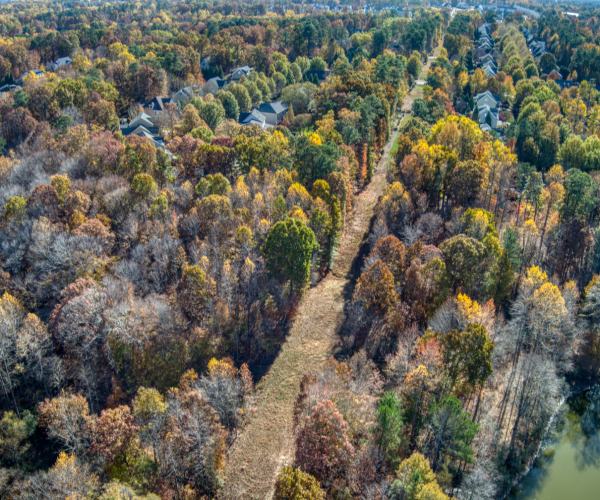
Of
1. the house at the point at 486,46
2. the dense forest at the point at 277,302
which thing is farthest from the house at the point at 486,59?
the dense forest at the point at 277,302

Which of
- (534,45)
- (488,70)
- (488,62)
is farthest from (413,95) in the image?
(534,45)

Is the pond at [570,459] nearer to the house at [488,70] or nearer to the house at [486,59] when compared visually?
the house at [488,70]

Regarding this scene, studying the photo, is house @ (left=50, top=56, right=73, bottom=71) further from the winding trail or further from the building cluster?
the building cluster

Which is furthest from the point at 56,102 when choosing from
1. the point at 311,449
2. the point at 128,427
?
the point at 311,449

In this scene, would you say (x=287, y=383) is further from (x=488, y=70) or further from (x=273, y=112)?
→ (x=488, y=70)

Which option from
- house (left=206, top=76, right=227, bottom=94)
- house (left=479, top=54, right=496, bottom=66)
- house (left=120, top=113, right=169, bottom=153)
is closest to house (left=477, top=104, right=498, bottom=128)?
house (left=479, top=54, right=496, bottom=66)
